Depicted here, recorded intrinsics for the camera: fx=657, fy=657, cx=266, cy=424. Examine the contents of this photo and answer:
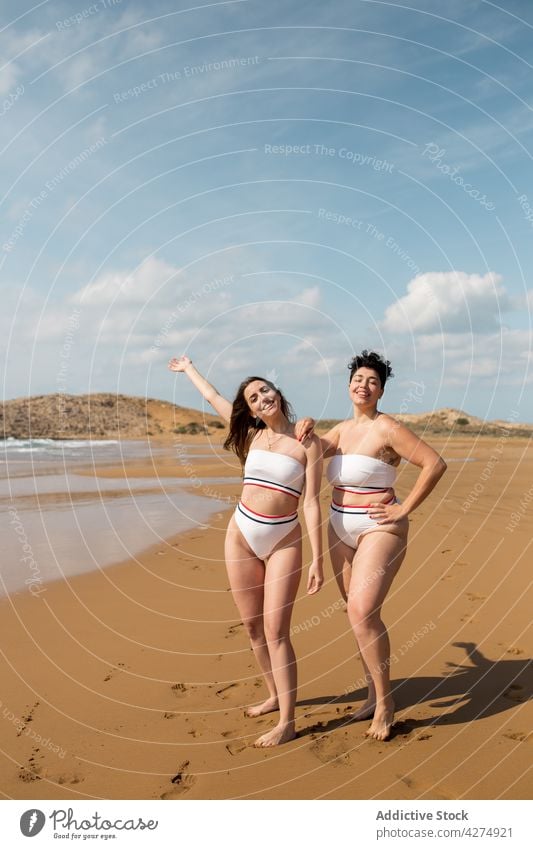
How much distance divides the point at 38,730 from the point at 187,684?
144 centimetres

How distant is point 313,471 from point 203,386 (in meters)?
1.83

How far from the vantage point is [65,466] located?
2977cm

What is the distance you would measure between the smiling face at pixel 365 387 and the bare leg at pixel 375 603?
1.04m

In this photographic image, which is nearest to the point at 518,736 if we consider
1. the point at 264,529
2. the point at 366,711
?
the point at 366,711

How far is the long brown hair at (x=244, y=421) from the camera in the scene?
5449 millimetres

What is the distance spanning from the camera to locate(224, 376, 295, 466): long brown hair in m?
5.45

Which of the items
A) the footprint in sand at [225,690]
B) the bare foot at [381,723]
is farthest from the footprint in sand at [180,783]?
the bare foot at [381,723]

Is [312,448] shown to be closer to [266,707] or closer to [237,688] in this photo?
[266,707]

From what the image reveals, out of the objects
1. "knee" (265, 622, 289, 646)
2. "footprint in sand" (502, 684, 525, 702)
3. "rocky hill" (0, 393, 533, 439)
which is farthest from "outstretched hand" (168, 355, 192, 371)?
"rocky hill" (0, 393, 533, 439)

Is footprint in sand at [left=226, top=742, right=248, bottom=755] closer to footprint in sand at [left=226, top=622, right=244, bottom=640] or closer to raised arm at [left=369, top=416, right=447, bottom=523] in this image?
raised arm at [left=369, top=416, right=447, bottom=523]

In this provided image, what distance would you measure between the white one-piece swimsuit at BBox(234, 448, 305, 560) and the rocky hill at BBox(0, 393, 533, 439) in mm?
51686

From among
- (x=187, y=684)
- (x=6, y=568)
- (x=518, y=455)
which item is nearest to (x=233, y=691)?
(x=187, y=684)

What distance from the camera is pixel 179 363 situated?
A: 674cm
